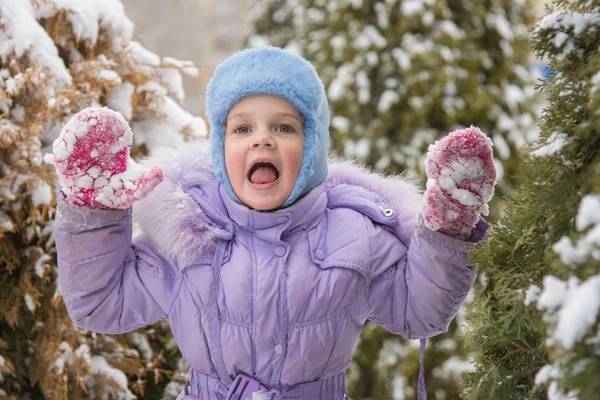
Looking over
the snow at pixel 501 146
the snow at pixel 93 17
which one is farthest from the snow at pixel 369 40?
the snow at pixel 93 17

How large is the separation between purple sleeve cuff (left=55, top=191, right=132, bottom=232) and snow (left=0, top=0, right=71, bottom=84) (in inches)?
32.3

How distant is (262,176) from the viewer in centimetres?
189

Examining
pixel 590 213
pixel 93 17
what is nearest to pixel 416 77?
pixel 93 17

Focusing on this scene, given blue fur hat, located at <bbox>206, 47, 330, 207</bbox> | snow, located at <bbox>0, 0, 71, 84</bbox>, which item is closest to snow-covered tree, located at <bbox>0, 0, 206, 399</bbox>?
snow, located at <bbox>0, 0, 71, 84</bbox>

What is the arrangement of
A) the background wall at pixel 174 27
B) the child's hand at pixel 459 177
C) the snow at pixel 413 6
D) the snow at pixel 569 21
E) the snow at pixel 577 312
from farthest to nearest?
the background wall at pixel 174 27
the snow at pixel 413 6
the child's hand at pixel 459 177
the snow at pixel 569 21
the snow at pixel 577 312

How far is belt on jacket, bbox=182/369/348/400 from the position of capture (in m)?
1.86

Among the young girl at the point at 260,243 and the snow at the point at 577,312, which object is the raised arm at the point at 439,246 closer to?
the young girl at the point at 260,243

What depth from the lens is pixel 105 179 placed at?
182 cm

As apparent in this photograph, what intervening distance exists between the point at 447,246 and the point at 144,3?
13.8 metres

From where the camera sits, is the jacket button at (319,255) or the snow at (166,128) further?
the snow at (166,128)

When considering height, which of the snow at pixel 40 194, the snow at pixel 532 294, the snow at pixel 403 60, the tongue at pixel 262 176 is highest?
the snow at pixel 403 60

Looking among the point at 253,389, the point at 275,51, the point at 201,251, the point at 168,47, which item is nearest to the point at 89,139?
the point at 201,251

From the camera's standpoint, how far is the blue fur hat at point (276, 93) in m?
1.88

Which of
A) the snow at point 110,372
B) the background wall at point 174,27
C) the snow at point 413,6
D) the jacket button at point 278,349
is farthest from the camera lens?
the background wall at point 174,27
